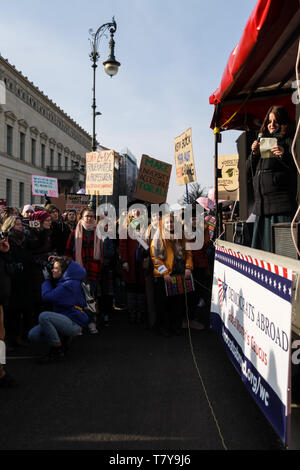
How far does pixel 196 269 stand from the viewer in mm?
7645

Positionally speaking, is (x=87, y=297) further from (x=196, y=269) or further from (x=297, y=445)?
(x=297, y=445)

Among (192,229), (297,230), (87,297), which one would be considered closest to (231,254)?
(297,230)

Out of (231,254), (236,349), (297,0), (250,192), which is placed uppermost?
(297,0)

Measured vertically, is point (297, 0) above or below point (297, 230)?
above

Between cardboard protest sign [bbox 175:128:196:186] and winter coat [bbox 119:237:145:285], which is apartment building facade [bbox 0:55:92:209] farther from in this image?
winter coat [bbox 119:237:145:285]

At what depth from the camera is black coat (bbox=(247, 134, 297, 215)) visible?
3.89m

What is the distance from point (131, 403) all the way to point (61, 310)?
6.54ft

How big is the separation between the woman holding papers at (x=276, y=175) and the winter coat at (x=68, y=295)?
101 inches

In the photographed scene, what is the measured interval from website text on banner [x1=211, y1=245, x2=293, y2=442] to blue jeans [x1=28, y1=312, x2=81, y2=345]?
6.69ft

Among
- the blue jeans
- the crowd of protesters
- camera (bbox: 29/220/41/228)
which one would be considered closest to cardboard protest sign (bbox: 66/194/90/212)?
the crowd of protesters

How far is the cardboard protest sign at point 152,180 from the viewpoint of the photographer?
1071 cm

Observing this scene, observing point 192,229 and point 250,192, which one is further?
point 192,229

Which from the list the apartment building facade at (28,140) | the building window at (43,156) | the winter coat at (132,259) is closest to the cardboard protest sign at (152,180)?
the winter coat at (132,259)

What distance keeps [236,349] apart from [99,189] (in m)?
8.41
